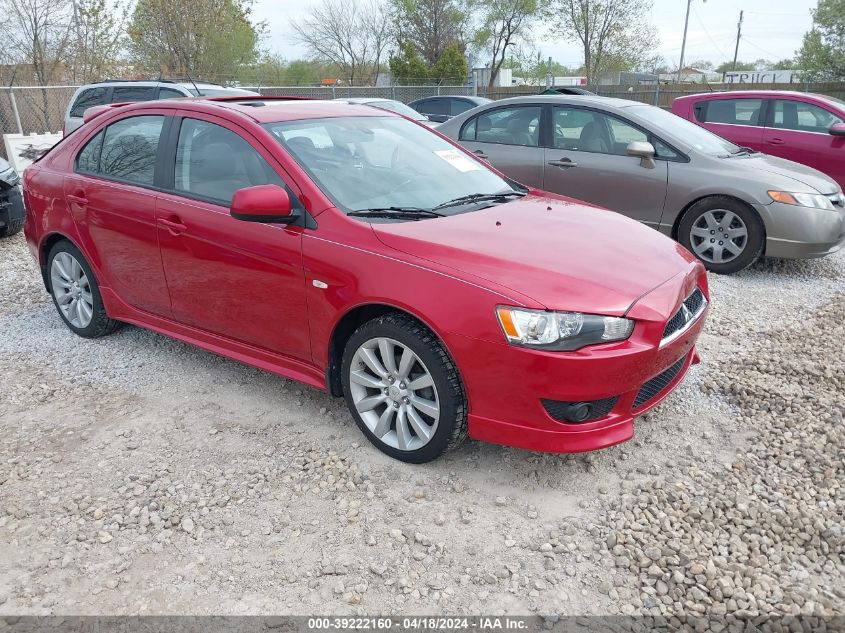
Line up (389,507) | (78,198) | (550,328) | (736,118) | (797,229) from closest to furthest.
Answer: (550,328) → (389,507) → (78,198) → (797,229) → (736,118)

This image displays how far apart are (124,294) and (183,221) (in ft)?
3.09

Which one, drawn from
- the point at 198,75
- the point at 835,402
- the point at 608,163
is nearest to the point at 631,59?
the point at 198,75

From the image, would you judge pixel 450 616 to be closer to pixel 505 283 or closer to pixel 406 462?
pixel 406 462

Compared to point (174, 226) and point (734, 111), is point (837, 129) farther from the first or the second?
point (174, 226)

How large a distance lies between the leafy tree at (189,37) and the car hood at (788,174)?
2458 cm

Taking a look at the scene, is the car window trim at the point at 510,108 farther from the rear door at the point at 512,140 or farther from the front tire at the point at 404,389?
the front tire at the point at 404,389

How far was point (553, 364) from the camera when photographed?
2.69 meters

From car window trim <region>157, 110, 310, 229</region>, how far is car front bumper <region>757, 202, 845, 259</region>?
447 cm

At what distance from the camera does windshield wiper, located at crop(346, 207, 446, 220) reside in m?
3.27

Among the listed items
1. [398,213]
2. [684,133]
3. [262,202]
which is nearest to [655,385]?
[398,213]

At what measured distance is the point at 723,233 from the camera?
6.10 meters

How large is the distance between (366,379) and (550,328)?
3.27 feet

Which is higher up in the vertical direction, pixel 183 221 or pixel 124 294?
pixel 183 221

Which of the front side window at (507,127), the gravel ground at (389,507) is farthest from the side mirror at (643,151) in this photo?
the gravel ground at (389,507)
